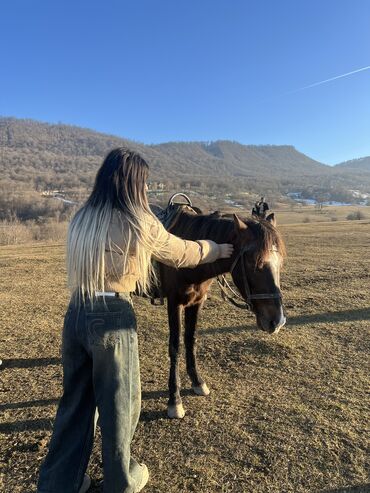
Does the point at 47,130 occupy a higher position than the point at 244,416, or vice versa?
the point at 47,130

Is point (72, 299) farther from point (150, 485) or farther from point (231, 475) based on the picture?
point (231, 475)

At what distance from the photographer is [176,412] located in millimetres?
3500

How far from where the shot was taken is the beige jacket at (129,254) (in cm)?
210

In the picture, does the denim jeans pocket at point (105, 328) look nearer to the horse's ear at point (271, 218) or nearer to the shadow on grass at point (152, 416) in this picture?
the horse's ear at point (271, 218)

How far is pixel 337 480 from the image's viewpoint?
274 centimetres

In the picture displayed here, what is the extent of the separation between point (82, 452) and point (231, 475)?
119cm

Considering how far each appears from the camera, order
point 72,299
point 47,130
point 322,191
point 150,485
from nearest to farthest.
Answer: point 72,299, point 150,485, point 322,191, point 47,130

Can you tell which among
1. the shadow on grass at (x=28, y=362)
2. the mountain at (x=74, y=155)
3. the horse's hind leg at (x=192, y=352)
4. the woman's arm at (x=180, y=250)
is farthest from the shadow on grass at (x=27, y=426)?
the mountain at (x=74, y=155)

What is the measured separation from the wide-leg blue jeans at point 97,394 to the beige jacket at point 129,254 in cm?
11

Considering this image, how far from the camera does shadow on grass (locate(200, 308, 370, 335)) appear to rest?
5.80 metres

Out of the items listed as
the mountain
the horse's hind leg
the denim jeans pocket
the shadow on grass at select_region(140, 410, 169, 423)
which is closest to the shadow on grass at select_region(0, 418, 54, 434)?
the shadow on grass at select_region(140, 410, 169, 423)

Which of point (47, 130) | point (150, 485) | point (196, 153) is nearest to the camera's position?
point (150, 485)

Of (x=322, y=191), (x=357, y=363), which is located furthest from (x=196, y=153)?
(x=357, y=363)

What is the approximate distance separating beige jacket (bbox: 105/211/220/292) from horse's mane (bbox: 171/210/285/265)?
594 mm
